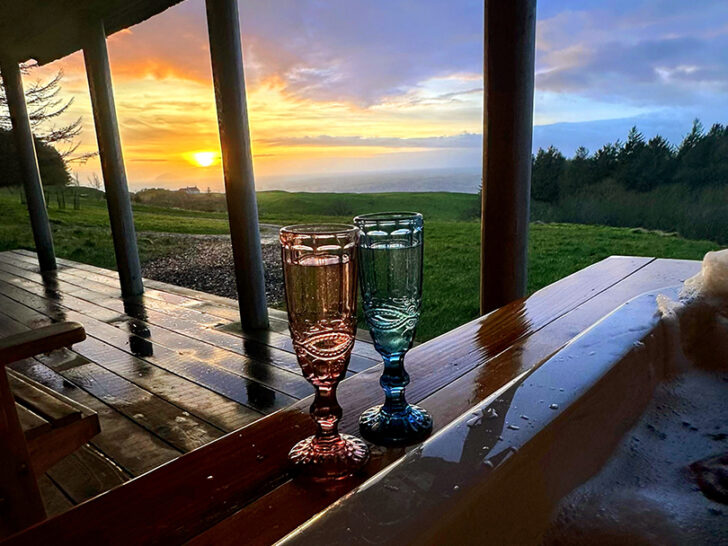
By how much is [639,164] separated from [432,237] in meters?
2.02

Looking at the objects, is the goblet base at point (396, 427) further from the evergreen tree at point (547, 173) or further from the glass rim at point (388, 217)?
the evergreen tree at point (547, 173)

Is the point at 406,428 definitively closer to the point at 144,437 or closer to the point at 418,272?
the point at 418,272

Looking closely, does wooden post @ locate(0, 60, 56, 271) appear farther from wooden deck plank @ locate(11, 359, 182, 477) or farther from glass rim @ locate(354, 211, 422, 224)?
glass rim @ locate(354, 211, 422, 224)

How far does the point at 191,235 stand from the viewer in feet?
22.9

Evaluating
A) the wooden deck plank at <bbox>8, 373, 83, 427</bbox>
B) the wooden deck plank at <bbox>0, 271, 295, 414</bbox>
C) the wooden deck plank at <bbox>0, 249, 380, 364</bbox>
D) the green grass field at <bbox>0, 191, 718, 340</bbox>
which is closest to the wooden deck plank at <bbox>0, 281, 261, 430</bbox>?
the wooden deck plank at <bbox>0, 271, 295, 414</bbox>

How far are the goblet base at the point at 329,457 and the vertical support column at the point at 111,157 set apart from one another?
3.97 metres

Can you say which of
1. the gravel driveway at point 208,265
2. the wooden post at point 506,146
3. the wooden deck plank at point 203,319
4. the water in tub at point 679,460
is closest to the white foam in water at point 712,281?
the water in tub at point 679,460

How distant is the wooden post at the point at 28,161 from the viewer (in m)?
5.12

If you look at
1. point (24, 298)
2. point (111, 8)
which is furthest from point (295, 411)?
point (24, 298)

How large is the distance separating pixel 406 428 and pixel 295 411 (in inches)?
6.5

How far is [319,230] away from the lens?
0.51m

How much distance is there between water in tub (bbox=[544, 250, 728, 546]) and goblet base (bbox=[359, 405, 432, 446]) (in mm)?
173

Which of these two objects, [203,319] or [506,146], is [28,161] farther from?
[506,146]

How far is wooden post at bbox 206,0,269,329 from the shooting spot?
264 cm
